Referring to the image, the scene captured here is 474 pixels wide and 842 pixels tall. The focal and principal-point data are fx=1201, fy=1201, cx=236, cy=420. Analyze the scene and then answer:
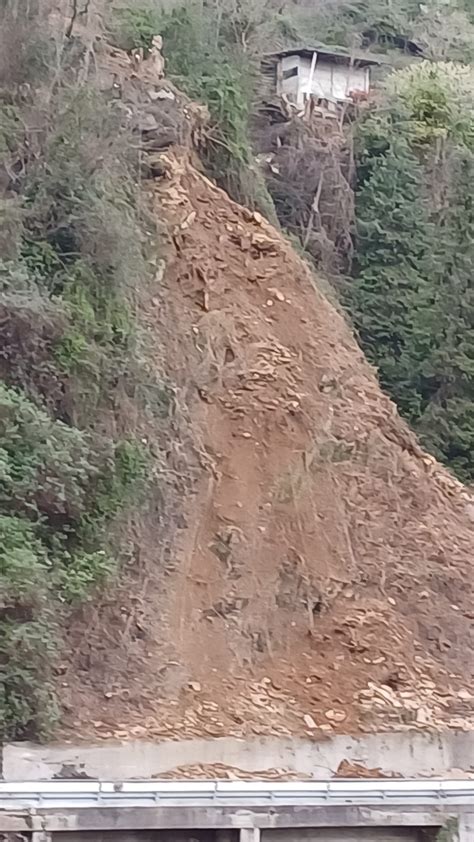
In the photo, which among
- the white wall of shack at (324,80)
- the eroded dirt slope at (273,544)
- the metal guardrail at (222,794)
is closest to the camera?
the metal guardrail at (222,794)

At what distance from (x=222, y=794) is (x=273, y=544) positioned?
7988 millimetres

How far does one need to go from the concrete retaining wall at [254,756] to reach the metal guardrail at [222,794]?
10.8 feet

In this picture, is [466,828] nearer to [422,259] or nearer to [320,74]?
[422,259]

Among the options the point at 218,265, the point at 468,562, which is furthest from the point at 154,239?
the point at 468,562

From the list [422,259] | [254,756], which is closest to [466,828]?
[254,756]

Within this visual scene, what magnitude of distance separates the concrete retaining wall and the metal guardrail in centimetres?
330

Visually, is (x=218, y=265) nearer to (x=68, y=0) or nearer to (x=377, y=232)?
(x=68, y=0)

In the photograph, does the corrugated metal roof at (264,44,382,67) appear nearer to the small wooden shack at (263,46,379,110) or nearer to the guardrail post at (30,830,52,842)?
the small wooden shack at (263,46,379,110)

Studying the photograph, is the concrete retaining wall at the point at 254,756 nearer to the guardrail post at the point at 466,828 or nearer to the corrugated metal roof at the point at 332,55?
the guardrail post at the point at 466,828

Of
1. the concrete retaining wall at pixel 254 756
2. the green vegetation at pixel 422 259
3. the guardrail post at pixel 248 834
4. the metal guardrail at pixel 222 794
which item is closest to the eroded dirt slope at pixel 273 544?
the concrete retaining wall at pixel 254 756

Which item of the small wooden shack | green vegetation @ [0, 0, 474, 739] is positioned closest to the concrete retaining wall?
green vegetation @ [0, 0, 474, 739]

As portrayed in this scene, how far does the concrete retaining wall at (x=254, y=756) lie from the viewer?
1371cm

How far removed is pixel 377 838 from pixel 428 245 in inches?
745

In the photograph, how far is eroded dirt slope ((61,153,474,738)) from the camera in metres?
15.8
